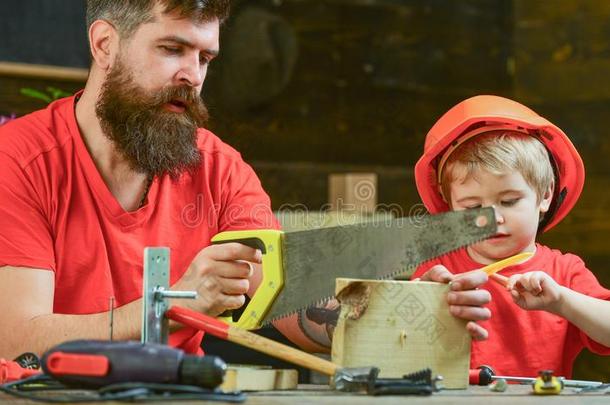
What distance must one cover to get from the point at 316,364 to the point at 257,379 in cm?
10

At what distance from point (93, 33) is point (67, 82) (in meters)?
1.28

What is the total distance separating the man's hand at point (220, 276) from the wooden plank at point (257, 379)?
202mm

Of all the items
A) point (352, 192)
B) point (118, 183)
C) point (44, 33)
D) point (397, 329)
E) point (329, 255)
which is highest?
point (44, 33)

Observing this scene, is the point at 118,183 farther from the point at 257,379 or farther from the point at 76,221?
the point at 257,379

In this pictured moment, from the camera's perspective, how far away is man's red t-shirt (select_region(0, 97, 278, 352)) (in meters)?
2.05

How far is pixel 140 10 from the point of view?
2225mm

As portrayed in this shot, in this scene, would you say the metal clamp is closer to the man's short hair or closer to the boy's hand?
the boy's hand

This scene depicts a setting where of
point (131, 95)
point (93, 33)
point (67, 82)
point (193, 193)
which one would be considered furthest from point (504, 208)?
point (67, 82)

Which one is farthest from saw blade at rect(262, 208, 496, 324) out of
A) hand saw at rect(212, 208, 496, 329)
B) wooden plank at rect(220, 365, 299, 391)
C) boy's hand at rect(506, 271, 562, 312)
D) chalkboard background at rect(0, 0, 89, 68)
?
chalkboard background at rect(0, 0, 89, 68)

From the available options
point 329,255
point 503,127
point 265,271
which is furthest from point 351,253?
point 503,127

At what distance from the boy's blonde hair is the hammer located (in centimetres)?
65

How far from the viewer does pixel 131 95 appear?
89.0 inches

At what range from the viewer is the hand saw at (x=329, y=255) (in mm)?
1594

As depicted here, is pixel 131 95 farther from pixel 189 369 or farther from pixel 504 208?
pixel 189 369
